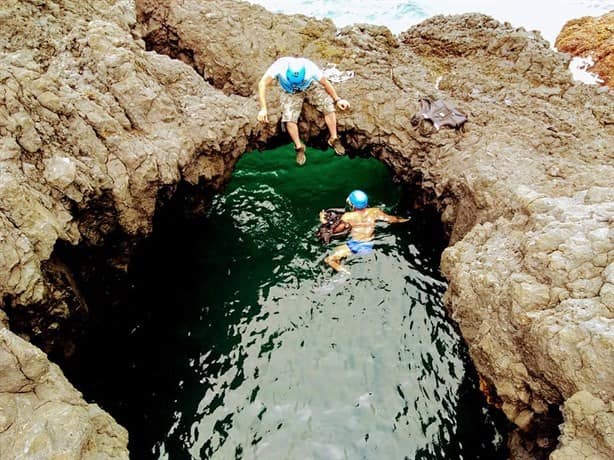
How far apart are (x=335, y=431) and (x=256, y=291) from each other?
3222mm

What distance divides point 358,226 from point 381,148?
2.00 meters

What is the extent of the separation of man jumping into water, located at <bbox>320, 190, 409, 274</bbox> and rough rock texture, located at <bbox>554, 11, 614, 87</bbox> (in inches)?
292

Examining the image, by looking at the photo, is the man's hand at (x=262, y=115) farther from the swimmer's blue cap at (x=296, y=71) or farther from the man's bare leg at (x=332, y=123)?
the man's bare leg at (x=332, y=123)

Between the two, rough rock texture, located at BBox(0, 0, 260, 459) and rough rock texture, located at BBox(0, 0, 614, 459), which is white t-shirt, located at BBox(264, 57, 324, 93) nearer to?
rough rock texture, located at BBox(0, 0, 614, 459)

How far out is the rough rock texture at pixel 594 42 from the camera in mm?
11977

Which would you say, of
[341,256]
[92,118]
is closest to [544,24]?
[341,256]

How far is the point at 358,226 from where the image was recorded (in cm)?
961

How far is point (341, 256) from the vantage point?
916 cm

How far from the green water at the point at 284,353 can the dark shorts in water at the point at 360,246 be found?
0.16m

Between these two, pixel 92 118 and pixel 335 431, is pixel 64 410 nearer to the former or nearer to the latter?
pixel 335 431

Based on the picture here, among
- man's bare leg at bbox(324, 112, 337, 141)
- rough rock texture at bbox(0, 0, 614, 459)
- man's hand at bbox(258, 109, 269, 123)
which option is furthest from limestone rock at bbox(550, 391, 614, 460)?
man's hand at bbox(258, 109, 269, 123)

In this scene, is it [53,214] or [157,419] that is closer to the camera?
[53,214]

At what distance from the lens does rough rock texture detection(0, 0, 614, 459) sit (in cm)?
504

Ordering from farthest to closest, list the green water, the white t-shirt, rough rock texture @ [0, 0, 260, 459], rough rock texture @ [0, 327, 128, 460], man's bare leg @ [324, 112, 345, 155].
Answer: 1. man's bare leg @ [324, 112, 345, 155]
2. the white t-shirt
3. the green water
4. rough rock texture @ [0, 0, 260, 459]
5. rough rock texture @ [0, 327, 128, 460]
